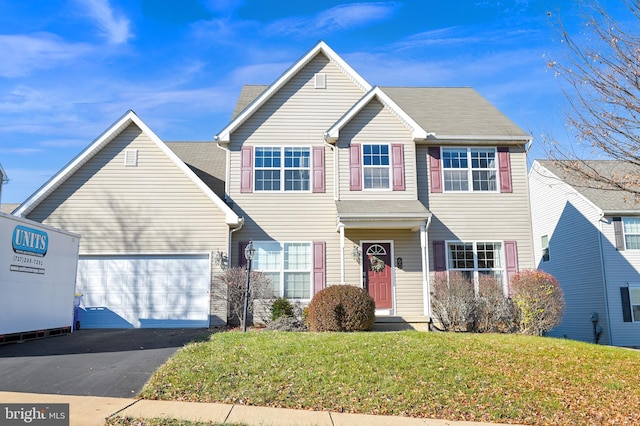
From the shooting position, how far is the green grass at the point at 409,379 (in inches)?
290

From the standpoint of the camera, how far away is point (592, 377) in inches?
352

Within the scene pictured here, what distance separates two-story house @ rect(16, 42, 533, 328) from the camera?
14.8 m

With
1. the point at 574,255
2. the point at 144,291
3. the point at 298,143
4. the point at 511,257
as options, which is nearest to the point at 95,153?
the point at 144,291

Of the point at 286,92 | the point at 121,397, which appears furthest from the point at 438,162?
the point at 121,397

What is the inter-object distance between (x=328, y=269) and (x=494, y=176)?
6011 millimetres

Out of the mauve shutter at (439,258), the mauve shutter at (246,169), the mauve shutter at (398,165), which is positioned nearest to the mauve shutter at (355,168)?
the mauve shutter at (398,165)

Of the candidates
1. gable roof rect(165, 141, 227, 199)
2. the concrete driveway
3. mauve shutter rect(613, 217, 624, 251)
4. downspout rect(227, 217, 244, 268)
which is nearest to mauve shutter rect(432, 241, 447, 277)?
downspout rect(227, 217, 244, 268)

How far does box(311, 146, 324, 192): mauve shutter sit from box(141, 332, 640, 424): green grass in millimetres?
6260

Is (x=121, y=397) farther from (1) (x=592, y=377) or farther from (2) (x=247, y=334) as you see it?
(1) (x=592, y=377)

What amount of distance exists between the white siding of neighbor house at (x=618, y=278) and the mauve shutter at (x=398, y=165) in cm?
903

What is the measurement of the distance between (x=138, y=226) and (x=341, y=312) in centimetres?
659

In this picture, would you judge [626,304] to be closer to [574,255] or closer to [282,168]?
[574,255]

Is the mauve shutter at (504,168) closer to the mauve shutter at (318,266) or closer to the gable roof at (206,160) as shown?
the mauve shutter at (318,266)

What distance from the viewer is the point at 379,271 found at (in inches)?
609
